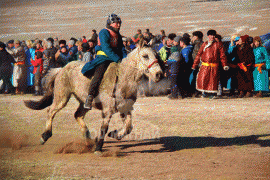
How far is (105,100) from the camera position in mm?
8344

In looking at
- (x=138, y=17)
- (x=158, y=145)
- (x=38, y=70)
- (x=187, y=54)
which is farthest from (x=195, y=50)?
(x=138, y=17)

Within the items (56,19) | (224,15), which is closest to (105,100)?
(224,15)

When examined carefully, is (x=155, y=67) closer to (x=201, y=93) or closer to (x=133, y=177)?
(x=133, y=177)

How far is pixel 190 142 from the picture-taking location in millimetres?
9336

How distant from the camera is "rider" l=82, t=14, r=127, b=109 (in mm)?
8289

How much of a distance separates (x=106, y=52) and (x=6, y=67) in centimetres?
1159

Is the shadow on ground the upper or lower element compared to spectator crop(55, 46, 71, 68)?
lower

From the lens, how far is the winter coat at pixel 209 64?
14.4 m

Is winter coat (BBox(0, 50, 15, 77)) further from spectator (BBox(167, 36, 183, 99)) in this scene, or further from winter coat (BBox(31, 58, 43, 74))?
spectator (BBox(167, 36, 183, 99))

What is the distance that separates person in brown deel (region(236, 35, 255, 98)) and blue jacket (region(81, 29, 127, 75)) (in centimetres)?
794

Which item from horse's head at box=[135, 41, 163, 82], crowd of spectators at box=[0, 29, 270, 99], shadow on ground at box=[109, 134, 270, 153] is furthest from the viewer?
crowd of spectators at box=[0, 29, 270, 99]

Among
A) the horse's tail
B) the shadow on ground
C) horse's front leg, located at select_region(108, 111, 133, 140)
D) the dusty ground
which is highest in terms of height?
the dusty ground

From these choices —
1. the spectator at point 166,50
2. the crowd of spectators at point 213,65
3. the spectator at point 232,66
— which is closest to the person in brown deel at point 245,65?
the crowd of spectators at point 213,65

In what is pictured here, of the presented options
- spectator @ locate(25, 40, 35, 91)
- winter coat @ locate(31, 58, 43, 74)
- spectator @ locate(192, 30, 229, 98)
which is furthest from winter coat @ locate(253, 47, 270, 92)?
spectator @ locate(25, 40, 35, 91)
